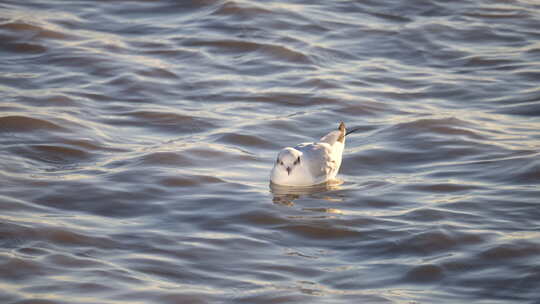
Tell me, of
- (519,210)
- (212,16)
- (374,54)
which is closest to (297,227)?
(519,210)

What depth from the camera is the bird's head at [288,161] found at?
8.13 meters

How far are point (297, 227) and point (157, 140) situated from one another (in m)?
2.68

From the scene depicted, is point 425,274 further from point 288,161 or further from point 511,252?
point 288,161

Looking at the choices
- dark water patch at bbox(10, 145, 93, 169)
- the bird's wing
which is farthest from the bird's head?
dark water patch at bbox(10, 145, 93, 169)

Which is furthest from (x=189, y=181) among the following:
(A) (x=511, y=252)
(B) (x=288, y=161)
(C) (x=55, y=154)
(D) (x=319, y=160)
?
(A) (x=511, y=252)

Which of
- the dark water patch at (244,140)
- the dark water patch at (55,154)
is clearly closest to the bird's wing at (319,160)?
the dark water patch at (244,140)

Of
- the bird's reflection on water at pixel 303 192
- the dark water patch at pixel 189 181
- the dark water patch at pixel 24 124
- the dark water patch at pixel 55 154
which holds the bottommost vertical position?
the bird's reflection on water at pixel 303 192

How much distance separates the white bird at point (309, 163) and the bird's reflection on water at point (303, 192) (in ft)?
0.16

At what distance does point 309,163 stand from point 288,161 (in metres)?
0.32

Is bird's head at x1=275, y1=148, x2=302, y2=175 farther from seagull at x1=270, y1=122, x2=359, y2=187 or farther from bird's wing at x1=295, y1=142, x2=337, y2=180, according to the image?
bird's wing at x1=295, y1=142, x2=337, y2=180

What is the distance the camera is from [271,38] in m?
13.2

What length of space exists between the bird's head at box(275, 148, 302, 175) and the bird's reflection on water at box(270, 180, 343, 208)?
0.69 ft

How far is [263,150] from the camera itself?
934 cm

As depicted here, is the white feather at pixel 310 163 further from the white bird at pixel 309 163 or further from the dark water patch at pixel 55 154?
the dark water patch at pixel 55 154
